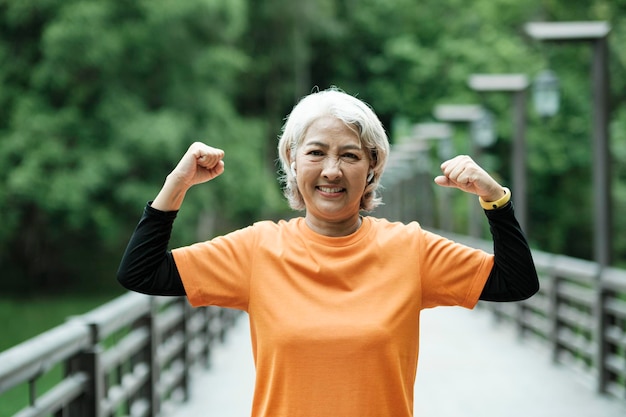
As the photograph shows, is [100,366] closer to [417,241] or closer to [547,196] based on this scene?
[417,241]

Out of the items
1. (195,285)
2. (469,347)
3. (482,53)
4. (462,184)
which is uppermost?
(482,53)

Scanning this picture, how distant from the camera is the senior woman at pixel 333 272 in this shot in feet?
7.80

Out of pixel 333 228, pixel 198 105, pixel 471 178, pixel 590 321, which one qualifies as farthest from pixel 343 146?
pixel 198 105

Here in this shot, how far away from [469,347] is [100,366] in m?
7.59

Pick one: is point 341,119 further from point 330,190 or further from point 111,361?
point 111,361

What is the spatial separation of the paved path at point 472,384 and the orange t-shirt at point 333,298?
16.8 ft

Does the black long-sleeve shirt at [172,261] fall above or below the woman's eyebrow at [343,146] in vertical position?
below

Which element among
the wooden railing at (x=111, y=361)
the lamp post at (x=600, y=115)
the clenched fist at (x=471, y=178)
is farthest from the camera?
the lamp post at (x=600, y=115)

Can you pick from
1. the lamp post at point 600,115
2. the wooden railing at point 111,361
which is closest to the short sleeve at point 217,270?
the wooden railing at point 111,361

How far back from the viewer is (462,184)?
2504mm

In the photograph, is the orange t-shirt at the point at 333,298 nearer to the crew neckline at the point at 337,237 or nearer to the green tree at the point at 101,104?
the crew neckline at the point at 337,237

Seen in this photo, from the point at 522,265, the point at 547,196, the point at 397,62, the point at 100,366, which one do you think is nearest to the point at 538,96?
the point at 100,366

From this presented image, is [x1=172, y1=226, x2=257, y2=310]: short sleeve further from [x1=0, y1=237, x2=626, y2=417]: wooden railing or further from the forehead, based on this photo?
[x1=0, y1=237, x2=626, y2=417]: wooden railing

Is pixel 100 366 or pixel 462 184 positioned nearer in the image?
pixel 462 184
